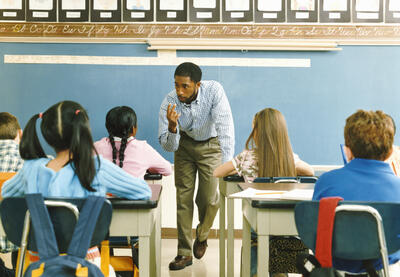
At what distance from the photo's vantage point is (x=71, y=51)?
391 cm

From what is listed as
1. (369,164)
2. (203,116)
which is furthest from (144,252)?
(203,116)

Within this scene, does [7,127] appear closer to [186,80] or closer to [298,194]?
[186,80]

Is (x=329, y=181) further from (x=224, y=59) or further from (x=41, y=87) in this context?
(x=41, y=87)

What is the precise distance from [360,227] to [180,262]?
79.4 inches

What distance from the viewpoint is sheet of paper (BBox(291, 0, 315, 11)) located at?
386 cm

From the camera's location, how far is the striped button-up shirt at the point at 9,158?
2.54 metres

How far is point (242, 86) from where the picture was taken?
3.95m

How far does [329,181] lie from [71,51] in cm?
304

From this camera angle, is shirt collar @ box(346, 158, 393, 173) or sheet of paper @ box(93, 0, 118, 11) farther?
sheet of paper @ box(93, 0, 118, 11)

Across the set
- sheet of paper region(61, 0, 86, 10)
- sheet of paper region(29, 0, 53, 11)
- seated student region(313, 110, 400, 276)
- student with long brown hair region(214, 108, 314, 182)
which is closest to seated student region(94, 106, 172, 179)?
student with long brown hair region(214, 108, 314, 182)

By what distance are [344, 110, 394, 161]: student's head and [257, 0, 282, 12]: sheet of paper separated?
2520mm

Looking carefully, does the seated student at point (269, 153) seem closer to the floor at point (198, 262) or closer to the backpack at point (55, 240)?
the floor at point (198, 262)

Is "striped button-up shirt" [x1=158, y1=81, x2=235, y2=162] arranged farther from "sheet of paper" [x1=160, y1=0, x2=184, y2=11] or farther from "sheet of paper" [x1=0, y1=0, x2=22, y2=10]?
"sheet of paper" [x1=0, y1=0, x2=22, y2=10]

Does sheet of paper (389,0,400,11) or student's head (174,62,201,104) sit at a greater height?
sheet of paper (389,0,400,11)
